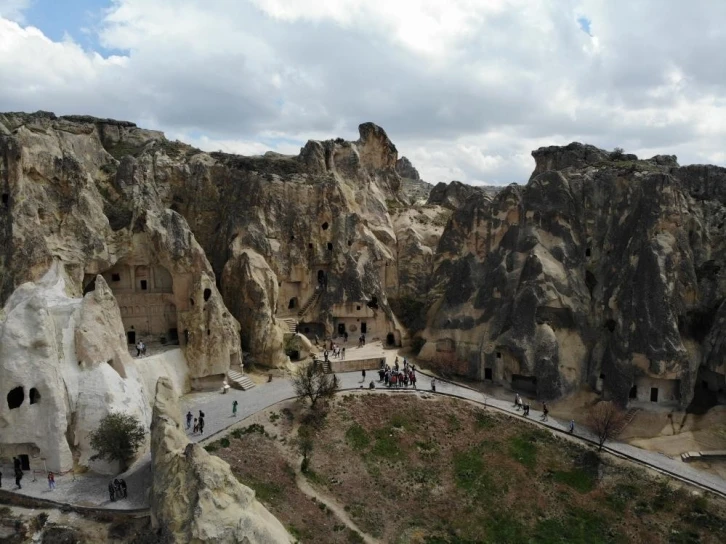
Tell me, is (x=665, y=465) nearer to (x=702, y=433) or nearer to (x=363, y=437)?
(x=702, y=433)

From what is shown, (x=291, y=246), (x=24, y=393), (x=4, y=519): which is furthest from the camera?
(x=291, y=246)

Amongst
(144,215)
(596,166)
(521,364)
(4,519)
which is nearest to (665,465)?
(521,364)

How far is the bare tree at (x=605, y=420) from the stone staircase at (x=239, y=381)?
67.0 ft

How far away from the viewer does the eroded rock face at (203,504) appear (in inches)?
702

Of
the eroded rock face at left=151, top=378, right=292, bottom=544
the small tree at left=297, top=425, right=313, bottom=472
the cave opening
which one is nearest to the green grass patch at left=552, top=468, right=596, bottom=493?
the small tree at left=297, top=425, right=313, bottom=472

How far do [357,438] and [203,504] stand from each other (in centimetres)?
1291

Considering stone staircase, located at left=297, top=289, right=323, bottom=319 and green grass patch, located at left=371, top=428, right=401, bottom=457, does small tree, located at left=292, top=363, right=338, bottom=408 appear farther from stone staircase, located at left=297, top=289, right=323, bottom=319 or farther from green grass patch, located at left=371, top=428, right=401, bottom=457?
stone staircase, located at left=297, top=289, right=323, bottom=319

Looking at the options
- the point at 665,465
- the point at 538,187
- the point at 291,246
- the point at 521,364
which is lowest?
the point at 665,465

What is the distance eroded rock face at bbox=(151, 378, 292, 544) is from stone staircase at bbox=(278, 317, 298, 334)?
21.0 meters

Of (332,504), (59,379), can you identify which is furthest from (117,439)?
(332,504)

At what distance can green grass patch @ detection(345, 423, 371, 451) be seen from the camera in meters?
29.6

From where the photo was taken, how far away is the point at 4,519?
21.3m

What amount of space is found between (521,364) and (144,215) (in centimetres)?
2638

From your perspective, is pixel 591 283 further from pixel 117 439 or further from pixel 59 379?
pixel 59 379
